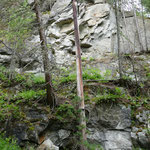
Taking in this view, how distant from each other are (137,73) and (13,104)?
7.19 metres

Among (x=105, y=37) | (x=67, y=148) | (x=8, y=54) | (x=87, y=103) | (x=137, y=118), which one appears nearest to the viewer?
(x=67, y=148)

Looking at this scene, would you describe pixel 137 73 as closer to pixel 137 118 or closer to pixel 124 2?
pixel 137 118

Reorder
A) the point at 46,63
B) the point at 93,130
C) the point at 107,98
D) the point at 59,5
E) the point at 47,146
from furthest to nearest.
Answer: the point at 59,5 → the point at 107,98 → the point at 93,130 → the point at 46,63 → the point at 47,146

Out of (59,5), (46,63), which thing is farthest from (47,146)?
(59,5)

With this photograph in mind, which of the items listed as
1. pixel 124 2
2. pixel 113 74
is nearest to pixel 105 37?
pixel 124 2

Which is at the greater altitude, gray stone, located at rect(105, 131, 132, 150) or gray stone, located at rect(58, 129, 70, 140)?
gray stone, located at rect(58, 129, 70, 140)

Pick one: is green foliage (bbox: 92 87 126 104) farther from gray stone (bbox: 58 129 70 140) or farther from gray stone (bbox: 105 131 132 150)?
gray stone (bbox: 58 129 70 140)

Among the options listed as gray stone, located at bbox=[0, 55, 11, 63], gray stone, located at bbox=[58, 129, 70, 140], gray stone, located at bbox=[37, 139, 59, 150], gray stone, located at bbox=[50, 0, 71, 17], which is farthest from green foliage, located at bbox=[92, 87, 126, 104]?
gray stone, located at bbox=[50, 0, 71, 17]

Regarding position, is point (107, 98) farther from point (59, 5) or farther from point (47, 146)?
point (59, 5)

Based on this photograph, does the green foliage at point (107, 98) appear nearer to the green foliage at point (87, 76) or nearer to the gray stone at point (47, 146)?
the green foliage at point (87, 76)

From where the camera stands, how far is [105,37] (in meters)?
13.8

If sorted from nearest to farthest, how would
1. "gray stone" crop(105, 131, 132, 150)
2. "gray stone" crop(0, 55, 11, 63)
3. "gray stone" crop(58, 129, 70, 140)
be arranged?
1. "gray stone" crop(105, 131, 132, 150)
2. "gray stone" crop(58, 129, 70, 140)
3. "gray stone" crop(0, 55, 11, 63)

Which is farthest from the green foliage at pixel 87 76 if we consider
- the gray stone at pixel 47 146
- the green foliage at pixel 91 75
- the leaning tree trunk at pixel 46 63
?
the gray stone at pixel 47 146

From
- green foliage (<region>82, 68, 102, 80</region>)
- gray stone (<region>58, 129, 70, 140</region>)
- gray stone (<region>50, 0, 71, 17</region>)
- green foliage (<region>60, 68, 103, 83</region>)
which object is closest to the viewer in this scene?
gray stone (<region>58, 129, 70, 140</region>)
